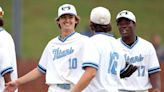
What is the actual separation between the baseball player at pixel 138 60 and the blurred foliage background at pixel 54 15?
23.3 m

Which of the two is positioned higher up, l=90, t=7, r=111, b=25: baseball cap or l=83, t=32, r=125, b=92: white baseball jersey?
l=90, t=7, r=111, b=25: baseball cap

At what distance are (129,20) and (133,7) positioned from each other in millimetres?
27803

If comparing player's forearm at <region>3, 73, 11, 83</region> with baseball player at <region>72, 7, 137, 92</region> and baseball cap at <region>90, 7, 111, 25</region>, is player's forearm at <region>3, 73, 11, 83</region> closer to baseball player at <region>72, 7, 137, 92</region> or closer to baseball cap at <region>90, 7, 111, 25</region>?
baseball player at <region>72, 7, 137, 92</region>

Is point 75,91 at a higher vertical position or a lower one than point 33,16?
higher

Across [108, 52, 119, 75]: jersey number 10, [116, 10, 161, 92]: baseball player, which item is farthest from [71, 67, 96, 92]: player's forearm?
[116, 10, 161, 92]: baseball player

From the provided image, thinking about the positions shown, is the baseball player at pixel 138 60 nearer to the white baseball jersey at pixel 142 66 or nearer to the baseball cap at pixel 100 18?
the white baseball jersey at pixel 142 66

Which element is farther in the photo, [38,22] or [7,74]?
[38,22]

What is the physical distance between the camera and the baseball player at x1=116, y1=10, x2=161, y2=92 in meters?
12.0

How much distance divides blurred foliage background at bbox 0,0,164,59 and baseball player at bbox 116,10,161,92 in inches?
916

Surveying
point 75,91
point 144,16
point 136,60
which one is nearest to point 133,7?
point 144,16

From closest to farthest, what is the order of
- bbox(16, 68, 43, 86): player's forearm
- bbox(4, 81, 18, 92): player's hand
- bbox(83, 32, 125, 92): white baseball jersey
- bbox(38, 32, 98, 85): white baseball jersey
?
bbox(83, 32, 125, 92): white baseball jersey → bbox(38, 32, 98, 85): white baseball jersey → bbox(4, 81, 18, 92): player's hand → bbox(16, 68, 43, 86): player's forearm

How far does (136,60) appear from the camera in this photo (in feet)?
39.6

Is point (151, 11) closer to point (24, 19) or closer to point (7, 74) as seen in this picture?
point (24, 19)

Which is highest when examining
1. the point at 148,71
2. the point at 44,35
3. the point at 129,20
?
the point at 129,20
